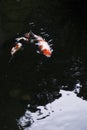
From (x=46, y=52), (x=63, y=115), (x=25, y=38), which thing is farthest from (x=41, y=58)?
(x=63, y=115)

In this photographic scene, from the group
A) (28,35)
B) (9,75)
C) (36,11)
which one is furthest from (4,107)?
(36,11)

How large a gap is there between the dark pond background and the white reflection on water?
0.16 metres

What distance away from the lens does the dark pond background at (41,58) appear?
6.00 metres

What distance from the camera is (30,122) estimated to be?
545 cm

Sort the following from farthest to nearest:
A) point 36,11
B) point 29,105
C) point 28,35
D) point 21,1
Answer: point 21,1
point 36,11
point 28,35
point 29,105

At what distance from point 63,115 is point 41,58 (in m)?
1.88

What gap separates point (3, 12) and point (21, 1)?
0.98m

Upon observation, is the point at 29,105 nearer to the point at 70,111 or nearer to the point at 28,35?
the point at 70,111

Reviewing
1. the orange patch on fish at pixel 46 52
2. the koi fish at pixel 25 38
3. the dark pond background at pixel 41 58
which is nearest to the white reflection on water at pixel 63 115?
the dark pond background at pixel 41 58

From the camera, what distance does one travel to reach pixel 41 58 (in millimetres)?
7098

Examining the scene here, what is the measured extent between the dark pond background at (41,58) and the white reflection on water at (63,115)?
158 millimetres

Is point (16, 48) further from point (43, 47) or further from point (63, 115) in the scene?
point (63, 115)

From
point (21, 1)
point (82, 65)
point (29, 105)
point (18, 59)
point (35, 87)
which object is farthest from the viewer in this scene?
point (21, 1)

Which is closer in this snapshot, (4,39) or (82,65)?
(82,65)
